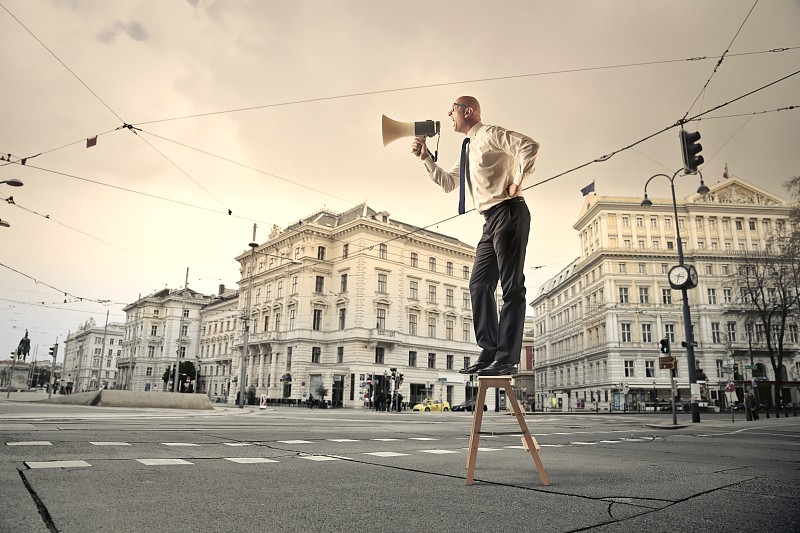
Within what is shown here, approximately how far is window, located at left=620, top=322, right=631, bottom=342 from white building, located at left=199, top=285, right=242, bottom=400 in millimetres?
53313

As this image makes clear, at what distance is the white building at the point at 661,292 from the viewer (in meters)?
59.2

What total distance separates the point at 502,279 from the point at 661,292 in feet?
220

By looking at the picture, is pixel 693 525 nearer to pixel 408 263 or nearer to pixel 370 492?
pixel 370 492

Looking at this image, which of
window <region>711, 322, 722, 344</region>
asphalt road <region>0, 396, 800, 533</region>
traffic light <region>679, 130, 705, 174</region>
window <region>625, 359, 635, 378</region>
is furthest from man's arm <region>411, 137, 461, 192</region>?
window <region>711, 322, 722, 344</region>

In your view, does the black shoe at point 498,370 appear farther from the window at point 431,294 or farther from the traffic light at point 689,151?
the window at point 431,294

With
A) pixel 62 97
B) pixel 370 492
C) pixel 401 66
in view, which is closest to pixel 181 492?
pixel 370 492

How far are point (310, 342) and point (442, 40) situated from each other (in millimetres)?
45597

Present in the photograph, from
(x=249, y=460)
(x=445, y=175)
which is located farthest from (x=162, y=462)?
(x=445, y=175)

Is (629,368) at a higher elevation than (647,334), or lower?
lower

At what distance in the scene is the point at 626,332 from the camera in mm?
61844

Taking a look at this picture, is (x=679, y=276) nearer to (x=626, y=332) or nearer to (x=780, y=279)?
(x=780, y=279)

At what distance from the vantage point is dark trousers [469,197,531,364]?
334 cm

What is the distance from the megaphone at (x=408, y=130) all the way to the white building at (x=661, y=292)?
6047 cm

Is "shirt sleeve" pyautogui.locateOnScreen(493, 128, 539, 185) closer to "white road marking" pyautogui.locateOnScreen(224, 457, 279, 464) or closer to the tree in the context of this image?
"white road marking" pyautogui.locateOnScreen(224, 457, 279, 464)
